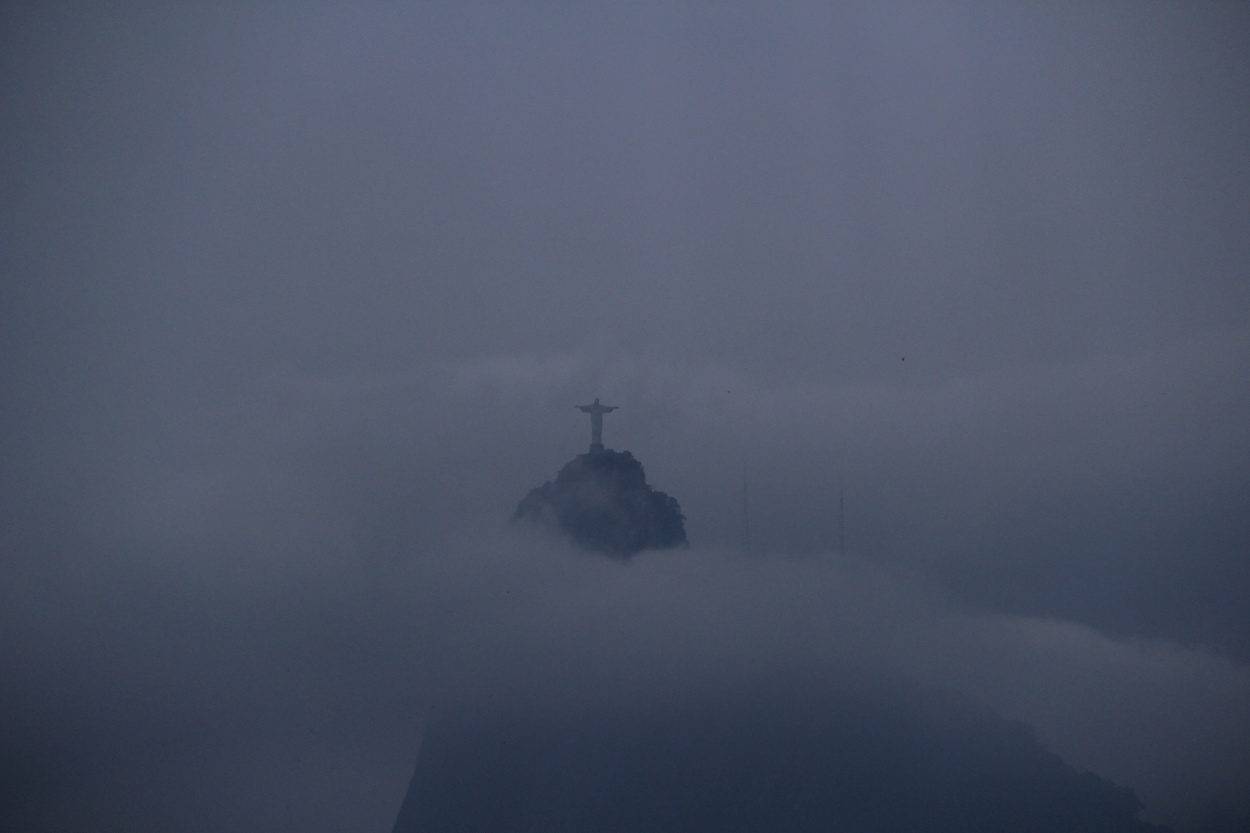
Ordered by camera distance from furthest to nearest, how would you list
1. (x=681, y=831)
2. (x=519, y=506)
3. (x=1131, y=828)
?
(x=519, y=506), (x=681, y=831), (x=1131, y=828)

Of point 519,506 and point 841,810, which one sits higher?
point 519,506

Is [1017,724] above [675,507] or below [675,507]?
below

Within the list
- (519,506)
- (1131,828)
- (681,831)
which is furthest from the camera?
(519,506)

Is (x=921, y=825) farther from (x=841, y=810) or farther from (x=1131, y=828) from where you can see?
(x=1131, y=828)

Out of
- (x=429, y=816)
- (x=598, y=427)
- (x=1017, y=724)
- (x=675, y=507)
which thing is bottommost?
(x=429, y=816)

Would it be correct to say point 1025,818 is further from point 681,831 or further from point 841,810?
point 681,831

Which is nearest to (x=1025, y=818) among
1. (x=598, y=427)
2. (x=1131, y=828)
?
(x=1131, y=828)

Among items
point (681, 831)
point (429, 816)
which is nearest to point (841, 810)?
point (681, 831)

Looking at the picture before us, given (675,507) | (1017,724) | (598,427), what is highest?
(598,427)

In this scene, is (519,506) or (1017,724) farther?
(519,506)
